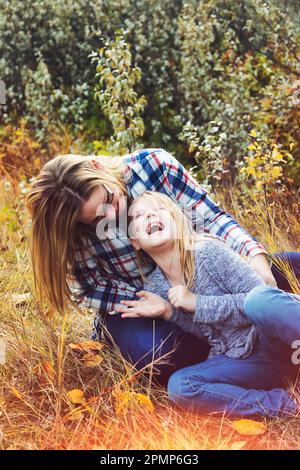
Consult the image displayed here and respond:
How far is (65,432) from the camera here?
2.51 meters

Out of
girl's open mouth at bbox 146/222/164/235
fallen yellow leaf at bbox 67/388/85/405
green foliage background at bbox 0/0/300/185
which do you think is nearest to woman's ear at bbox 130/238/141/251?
girl's open mouth at bbox 146/222/164/235

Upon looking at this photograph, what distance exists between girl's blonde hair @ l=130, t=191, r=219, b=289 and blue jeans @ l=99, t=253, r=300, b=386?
22 cm

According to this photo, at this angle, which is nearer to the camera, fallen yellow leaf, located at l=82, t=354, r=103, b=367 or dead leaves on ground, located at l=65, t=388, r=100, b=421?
dead leaves on ground, located at l=65, t=388, r=100, b=421

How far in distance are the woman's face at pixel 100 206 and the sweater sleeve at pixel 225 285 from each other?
37 cm

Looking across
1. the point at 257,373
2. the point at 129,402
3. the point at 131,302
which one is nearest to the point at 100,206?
the point at 131,302

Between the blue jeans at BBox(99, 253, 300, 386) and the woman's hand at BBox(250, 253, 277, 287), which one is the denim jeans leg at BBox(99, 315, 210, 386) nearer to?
the blue jeans at BBox(99, 253, 300, 386)

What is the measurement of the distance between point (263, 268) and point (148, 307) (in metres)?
0.50

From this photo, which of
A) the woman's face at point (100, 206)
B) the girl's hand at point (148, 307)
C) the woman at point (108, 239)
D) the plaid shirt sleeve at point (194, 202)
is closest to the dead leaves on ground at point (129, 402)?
the woman at point (108, 239)

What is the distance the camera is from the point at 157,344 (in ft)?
9.20

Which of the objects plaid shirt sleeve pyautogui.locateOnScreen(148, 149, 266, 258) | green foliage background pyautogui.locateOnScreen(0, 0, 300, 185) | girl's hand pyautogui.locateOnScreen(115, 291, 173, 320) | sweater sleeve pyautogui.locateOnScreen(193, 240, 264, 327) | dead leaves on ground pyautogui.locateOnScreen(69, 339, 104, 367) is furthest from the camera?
green foliage background pyautogui.locateOnScreen(0, 0, 300, 185)

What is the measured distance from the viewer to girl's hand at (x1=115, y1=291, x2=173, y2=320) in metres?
2.73

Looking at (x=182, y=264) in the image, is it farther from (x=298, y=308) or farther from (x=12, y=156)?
(x=12, y=156)
